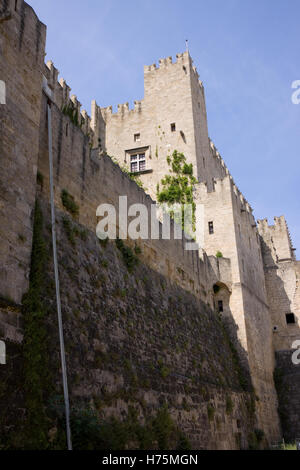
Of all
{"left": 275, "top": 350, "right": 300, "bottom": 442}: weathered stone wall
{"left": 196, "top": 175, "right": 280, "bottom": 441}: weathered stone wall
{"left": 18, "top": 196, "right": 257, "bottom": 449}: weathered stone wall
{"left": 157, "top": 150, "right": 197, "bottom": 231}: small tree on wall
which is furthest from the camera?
{"left": 157, "top": 150, "right": 197, "bottom": 231}: small tree on wall

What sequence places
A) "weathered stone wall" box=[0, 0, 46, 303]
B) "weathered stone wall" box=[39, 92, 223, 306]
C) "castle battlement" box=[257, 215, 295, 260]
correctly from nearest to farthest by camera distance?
"weathered stone wall" box=[0, 0, 46, 303] < "weathered stone wall" box=[39, 92, 223, 306] < "castle battlement" box=[257, 215, 295, 260]

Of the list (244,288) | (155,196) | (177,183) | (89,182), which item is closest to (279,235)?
(177,183)

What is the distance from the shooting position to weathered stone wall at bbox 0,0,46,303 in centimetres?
888

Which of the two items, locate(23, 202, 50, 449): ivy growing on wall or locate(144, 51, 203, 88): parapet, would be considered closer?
locate(23, 202, 50, 449): ivy growing on wall

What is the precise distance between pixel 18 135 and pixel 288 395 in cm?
2190

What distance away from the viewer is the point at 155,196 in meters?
31.6

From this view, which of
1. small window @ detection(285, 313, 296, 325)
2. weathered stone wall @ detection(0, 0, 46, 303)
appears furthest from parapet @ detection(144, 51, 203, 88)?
weathered stone wall @ detection(0, 0, 46, 303)

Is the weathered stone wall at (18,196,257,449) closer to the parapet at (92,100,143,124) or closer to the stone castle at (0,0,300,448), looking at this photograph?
the stone castle at (0,0,300,448)

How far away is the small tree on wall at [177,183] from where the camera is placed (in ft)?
97.2

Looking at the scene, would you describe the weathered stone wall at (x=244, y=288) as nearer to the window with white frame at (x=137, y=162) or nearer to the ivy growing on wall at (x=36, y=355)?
the window with white frame at (x=137, y=162)

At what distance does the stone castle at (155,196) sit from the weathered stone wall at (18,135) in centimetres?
3

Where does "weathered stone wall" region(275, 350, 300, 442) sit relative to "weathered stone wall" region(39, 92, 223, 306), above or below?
below

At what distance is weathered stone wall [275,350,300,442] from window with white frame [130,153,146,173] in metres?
15.3

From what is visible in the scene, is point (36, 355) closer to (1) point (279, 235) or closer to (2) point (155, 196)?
(2) point (155, 196)
